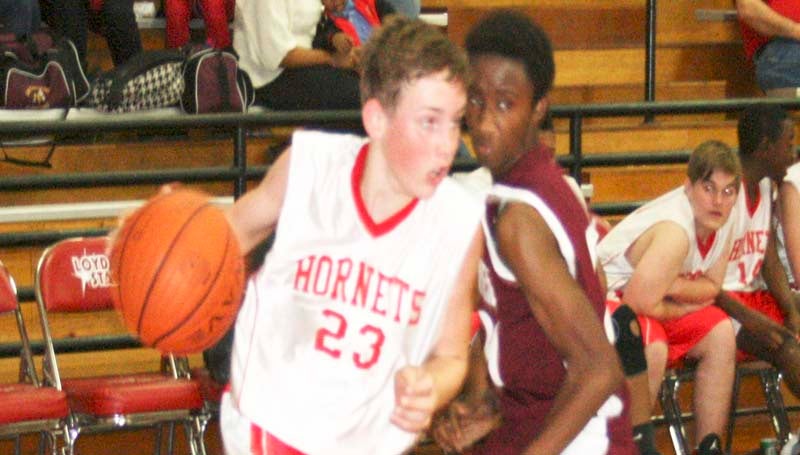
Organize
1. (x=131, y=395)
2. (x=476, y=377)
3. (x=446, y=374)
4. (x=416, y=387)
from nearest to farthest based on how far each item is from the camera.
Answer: (x=416, y=387) < (x=446, y=374) < (x=476, y=377) < (x=131, y=395)

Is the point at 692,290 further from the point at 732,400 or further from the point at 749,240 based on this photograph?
the point at 732,400

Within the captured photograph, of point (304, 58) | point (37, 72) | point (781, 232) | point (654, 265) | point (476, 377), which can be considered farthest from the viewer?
point (781, 232)

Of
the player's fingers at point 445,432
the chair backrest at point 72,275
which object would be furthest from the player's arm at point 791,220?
the player's fingers at point 445,432

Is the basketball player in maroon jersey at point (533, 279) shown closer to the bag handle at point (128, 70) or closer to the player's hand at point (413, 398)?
the player's hand at point (413, 398)

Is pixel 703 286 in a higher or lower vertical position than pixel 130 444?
higher

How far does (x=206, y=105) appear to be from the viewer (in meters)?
5.68

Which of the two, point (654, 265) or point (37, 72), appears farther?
point (37, 72)

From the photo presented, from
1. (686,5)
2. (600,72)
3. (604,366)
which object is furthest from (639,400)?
(686,5)

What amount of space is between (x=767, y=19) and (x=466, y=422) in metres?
4.54

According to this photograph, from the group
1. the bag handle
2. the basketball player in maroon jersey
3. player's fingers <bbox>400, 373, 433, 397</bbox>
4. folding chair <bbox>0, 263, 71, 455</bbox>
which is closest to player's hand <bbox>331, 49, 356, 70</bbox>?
the bag handle

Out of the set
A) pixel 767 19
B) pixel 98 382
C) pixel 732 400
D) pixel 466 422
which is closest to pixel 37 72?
pixel 98 382

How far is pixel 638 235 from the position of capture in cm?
517

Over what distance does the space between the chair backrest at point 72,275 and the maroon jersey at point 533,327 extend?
2.34m

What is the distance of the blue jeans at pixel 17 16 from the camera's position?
561cm
